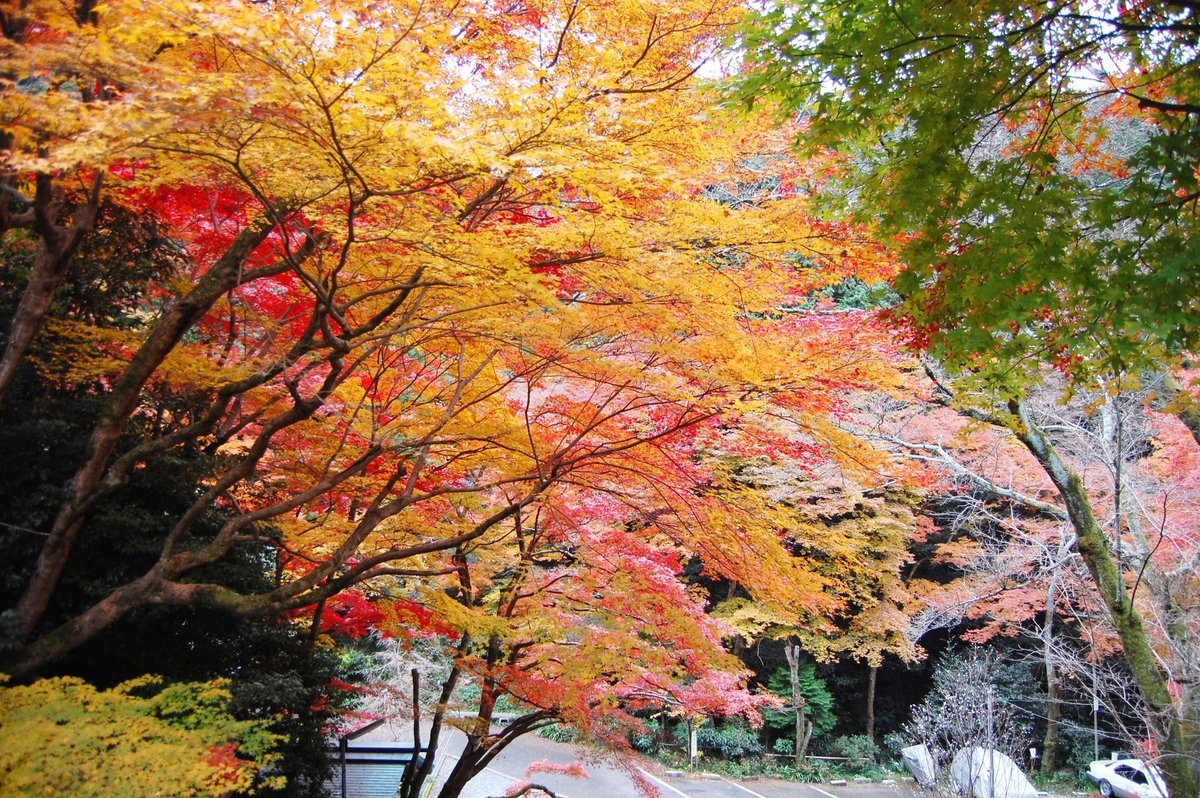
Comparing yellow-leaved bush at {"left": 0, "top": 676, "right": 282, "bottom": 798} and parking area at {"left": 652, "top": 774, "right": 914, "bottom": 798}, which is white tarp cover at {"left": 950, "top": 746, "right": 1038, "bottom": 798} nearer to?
parking area at {"left": 652, "top": 774, "right": 914, "bottom": 798}

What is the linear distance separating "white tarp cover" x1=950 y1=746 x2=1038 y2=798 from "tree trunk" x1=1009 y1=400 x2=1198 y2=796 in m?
1.66

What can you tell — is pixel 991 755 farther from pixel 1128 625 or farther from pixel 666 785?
pixel 666 785

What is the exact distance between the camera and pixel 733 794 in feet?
42.7

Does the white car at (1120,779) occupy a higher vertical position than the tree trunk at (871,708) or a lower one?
lower

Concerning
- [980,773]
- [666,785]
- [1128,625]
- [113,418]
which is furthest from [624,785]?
[113,418]

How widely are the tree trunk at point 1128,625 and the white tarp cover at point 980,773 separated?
1.66 metres

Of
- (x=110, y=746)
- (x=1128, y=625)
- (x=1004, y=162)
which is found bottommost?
(x=110, y=746)

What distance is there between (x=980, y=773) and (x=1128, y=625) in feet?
7.93

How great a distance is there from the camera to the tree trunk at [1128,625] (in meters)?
5.81

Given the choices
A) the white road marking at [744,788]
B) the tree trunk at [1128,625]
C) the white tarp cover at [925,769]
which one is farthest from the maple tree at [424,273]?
the white road marking at [744,788]

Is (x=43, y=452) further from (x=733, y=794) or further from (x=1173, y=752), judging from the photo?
(x=733, y=794)

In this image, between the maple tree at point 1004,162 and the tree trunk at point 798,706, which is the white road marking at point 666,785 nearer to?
the tree trunk at point 798,706

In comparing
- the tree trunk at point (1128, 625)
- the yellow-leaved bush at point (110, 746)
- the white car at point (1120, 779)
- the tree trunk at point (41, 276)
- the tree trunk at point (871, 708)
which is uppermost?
the tree trunk at point (41, 276)

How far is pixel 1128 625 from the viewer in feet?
20.0
